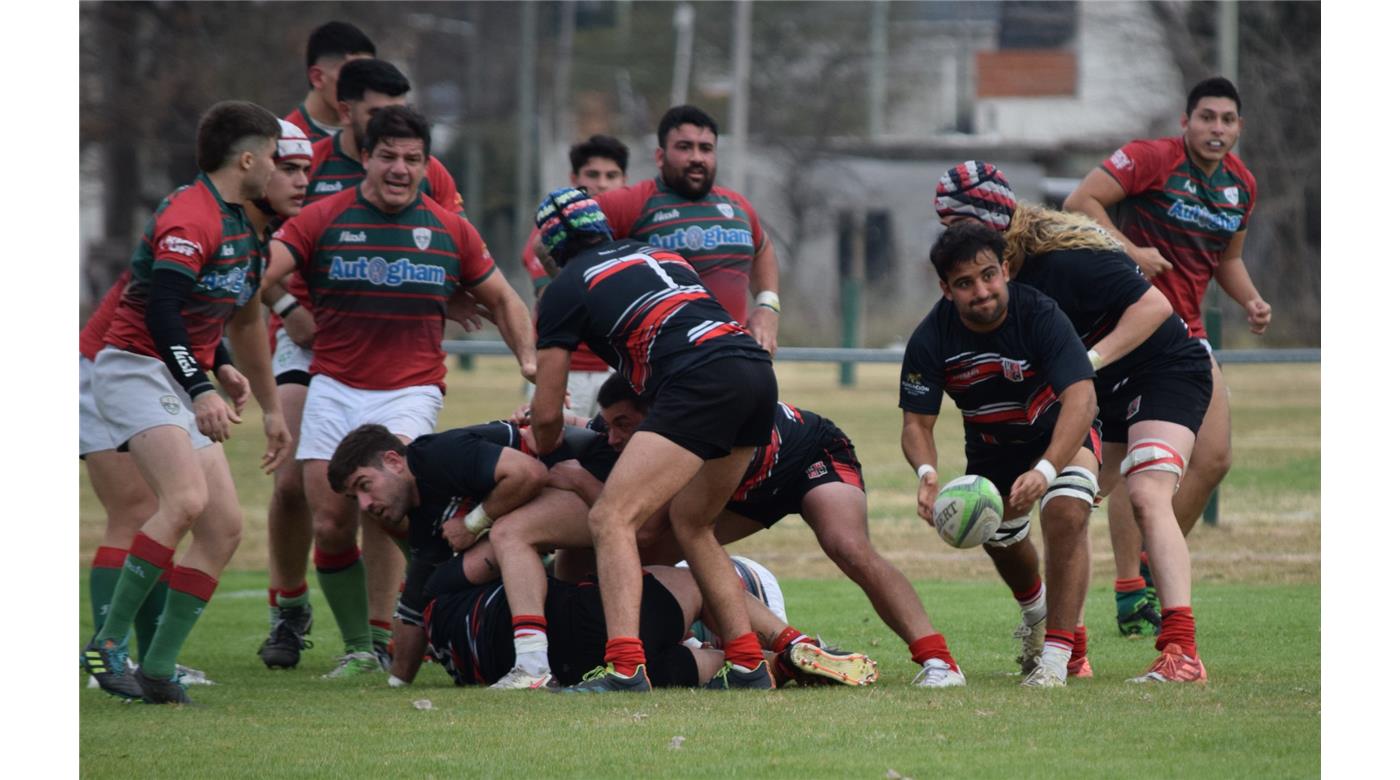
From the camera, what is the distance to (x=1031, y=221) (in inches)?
268

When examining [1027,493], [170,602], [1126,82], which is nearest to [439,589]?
[170,602]

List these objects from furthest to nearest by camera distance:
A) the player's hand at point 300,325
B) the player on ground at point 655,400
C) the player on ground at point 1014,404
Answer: the player's hand at point 300,325, the player on ground at point 655,400, the player on ground at point 1014,404

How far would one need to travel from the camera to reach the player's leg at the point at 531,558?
6633 mm

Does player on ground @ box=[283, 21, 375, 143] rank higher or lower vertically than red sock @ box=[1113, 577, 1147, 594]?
higher

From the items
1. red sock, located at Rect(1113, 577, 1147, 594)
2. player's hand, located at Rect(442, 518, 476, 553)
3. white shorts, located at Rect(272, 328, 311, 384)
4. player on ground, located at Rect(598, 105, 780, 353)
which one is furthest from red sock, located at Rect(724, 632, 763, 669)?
white shorts, located at Rect(272, 328, 311, 384)

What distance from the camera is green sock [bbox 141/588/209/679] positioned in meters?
6.63

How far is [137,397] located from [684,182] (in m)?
3.05

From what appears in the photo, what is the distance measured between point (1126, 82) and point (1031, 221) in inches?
1174

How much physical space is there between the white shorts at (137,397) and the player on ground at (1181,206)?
165 inches

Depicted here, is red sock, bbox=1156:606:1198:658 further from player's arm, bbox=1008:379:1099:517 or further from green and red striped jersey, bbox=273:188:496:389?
green and red striped jersey, bbox=273:188:496:389

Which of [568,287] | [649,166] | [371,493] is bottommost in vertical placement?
[371,493]

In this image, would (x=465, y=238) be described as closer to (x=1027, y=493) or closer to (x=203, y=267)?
(x=203, y=267)

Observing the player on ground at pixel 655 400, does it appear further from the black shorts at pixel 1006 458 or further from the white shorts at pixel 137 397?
the white shorts at pixel 137 397

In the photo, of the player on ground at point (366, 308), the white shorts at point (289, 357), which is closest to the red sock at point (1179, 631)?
the player on ground at point (366, 308)
